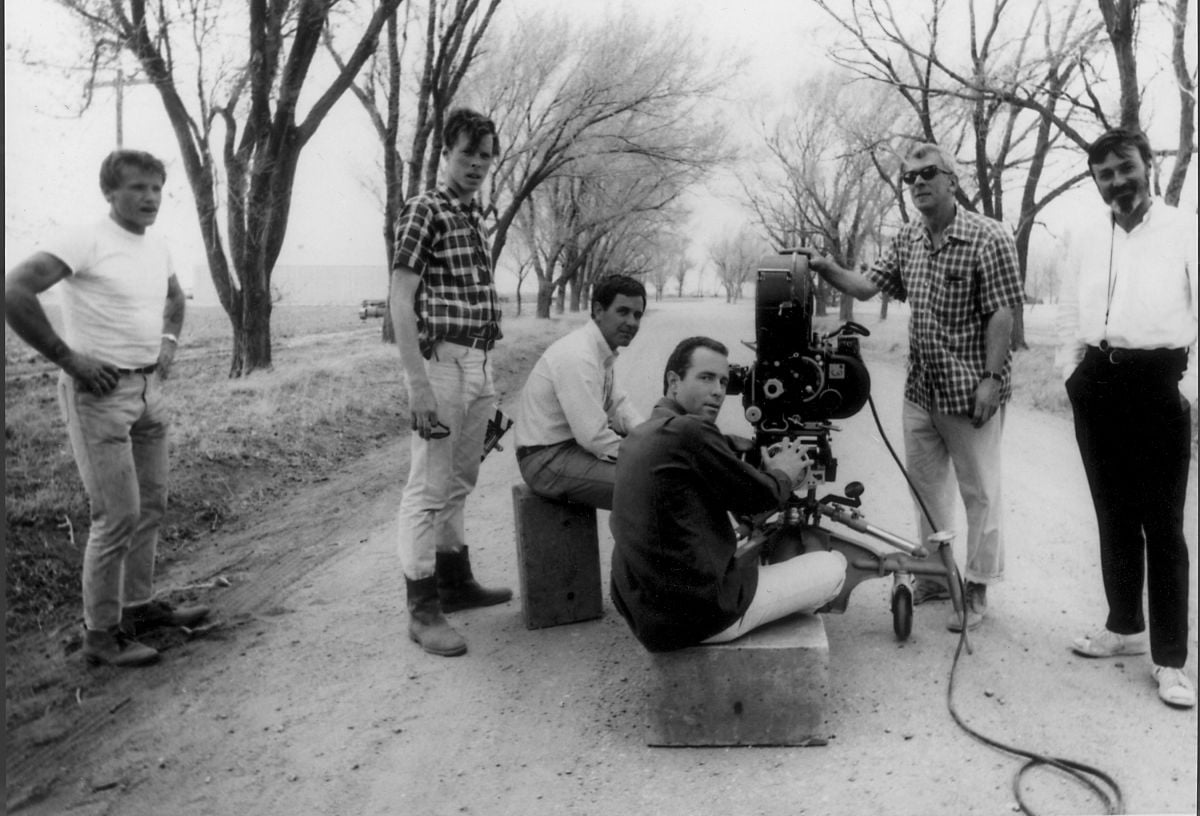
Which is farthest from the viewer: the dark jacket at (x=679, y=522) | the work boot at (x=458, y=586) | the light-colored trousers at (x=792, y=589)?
the work boot at (x=458, y=586)

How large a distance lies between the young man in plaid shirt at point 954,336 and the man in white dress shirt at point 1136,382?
34 centimetres

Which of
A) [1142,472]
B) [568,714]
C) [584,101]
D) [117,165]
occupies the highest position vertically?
[584,101]

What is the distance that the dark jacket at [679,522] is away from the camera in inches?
94.0

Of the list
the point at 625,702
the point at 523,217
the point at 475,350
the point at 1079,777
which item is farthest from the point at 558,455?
the point at 523,217

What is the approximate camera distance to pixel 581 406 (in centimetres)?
328

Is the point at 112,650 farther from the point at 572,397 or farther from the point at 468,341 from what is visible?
the point at 572,397

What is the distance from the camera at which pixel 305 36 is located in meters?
3.47

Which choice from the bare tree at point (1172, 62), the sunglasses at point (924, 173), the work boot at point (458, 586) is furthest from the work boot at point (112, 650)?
the bare tree at point (1172, 62)

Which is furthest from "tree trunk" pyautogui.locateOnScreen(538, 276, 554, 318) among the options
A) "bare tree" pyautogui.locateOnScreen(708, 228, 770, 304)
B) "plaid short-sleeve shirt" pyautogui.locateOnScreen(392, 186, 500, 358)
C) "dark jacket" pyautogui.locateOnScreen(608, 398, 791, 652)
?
"dark jacket" pyautogui.locateOnScreen(608, 398, 791, 652)

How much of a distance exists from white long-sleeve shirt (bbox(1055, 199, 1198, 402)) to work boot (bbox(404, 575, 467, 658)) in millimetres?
2266

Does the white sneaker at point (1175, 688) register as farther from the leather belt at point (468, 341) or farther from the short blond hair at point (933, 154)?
the leather belt at point (468, 341)

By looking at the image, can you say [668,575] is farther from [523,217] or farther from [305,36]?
[523,217]

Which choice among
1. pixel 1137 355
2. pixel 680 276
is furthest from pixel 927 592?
pixel 680 276

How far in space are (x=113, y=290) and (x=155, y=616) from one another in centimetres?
112
